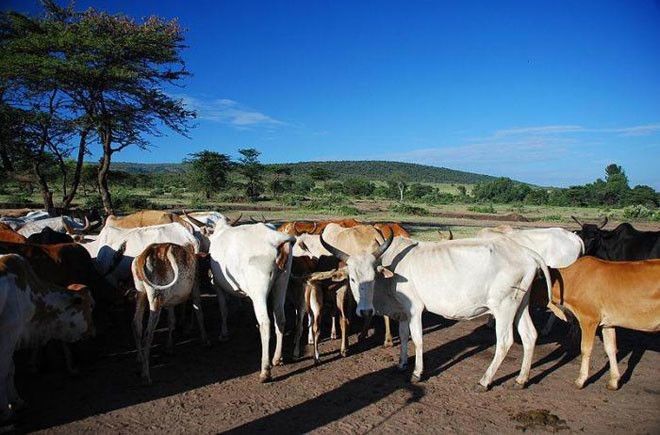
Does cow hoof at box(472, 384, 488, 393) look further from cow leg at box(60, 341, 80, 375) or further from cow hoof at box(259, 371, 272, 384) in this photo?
cow leg at box(60, 341, 80, 375)

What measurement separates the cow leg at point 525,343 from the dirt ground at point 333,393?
0.57 feet

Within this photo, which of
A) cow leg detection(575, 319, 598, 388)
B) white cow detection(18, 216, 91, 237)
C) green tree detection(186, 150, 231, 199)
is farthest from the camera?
green tree detection(186, 150, 231, 199)

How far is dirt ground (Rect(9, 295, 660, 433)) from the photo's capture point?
549 centimetres

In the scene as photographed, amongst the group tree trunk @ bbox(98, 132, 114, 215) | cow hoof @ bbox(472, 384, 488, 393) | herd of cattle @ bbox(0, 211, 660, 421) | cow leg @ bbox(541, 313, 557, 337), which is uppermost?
tree trunk @ bbox(98, 132, 114, 215)

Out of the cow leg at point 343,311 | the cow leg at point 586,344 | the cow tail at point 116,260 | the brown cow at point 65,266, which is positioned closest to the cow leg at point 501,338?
the cow leg at point 586,344

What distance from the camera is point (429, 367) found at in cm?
727

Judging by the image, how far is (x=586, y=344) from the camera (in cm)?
636

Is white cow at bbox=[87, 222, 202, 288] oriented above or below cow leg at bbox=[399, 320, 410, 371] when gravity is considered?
above

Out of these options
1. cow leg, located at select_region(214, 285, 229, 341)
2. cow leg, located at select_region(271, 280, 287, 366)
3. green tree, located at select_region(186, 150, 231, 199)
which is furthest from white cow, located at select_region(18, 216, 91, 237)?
green tree, located at select_region(186, 150, 231, 199)

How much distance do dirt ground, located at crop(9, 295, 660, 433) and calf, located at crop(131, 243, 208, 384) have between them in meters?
0.59

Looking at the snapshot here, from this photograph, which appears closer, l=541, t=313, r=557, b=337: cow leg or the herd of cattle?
the herd of cattle

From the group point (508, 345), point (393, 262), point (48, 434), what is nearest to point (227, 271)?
point (393, 262)

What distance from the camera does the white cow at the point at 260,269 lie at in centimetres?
680

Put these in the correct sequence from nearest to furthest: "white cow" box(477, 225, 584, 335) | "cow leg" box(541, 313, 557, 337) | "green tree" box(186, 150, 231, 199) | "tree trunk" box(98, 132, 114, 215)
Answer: "cow leg" box(541, 313, 557, 337)
"white cow" box(477, 225, 584, 335)
"tree trunk" box(98, 132, 114, 215)
"green tree" box(186, 150, 231, 199)
